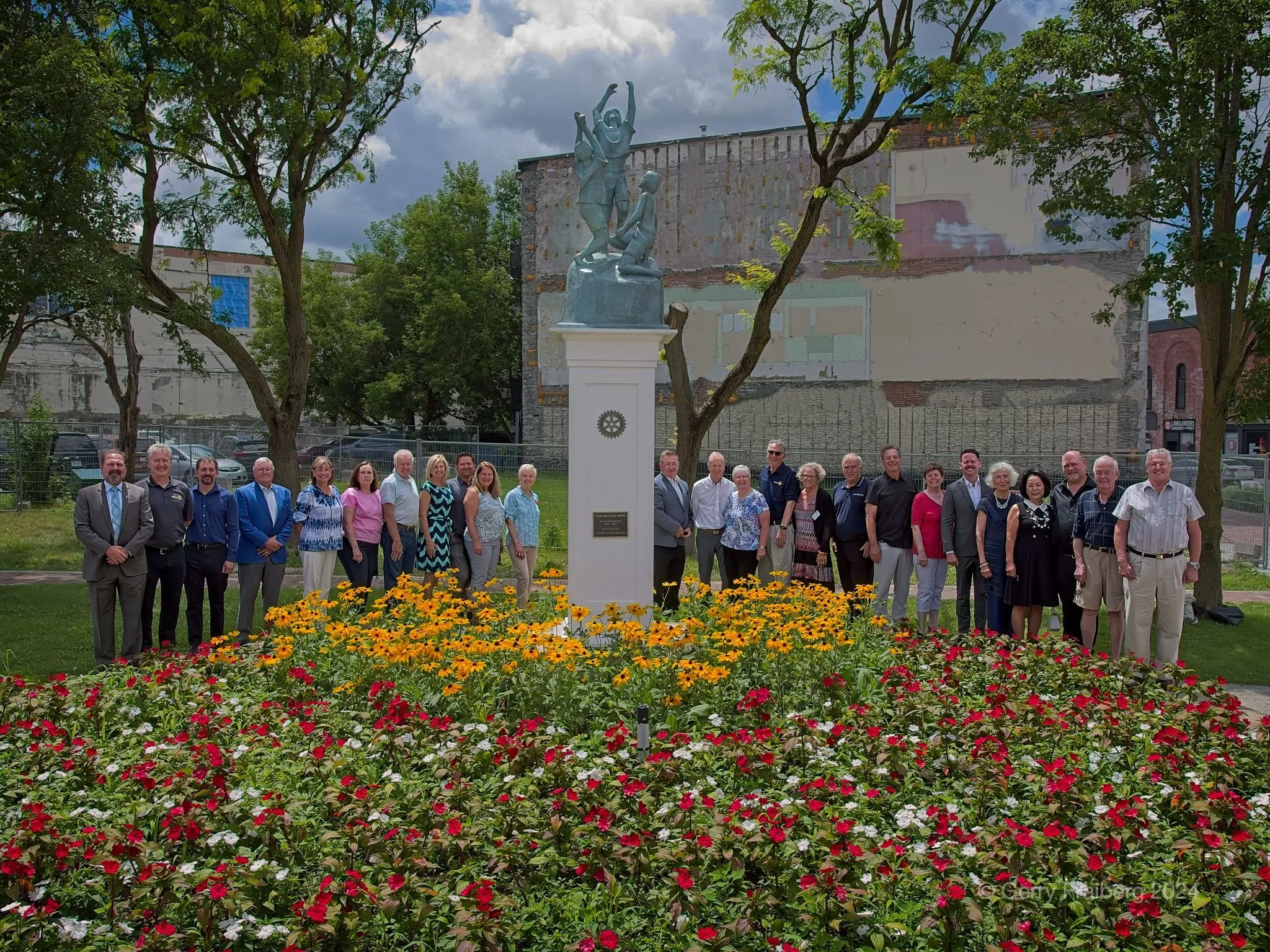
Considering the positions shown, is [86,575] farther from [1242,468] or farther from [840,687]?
[1242,468]

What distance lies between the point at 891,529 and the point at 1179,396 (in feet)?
170

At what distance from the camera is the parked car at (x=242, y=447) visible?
19297 mm

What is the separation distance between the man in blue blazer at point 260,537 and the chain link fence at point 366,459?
18.3 feet

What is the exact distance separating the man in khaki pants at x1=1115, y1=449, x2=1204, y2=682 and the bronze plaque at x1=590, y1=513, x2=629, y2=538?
3793 millimetres

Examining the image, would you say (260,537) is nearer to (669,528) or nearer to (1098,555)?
(669,528)

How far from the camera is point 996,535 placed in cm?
810

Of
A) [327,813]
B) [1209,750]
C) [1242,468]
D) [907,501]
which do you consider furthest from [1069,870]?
[1242,468]

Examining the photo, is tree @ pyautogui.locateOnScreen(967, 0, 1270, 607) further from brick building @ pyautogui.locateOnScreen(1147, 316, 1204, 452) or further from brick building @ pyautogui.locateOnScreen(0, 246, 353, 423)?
brick building @ pyautogui.locateOnScreen(1147, 316, 1204, 452)

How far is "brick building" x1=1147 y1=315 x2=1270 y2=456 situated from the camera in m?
47.6

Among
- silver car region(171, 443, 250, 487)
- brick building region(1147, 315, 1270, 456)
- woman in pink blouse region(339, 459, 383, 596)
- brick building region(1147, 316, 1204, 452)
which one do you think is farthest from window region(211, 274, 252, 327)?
brick building region(1147, 316, 1204, 452)

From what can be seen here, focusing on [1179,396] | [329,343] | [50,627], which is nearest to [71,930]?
[50,627]

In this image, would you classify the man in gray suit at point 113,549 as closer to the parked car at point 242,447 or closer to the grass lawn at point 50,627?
the grass lawn at point 50,627

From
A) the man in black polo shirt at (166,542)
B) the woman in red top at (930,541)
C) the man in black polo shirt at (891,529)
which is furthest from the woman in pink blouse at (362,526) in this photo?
the woman in red top at (930,541)

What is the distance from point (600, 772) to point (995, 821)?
5.74 feet
